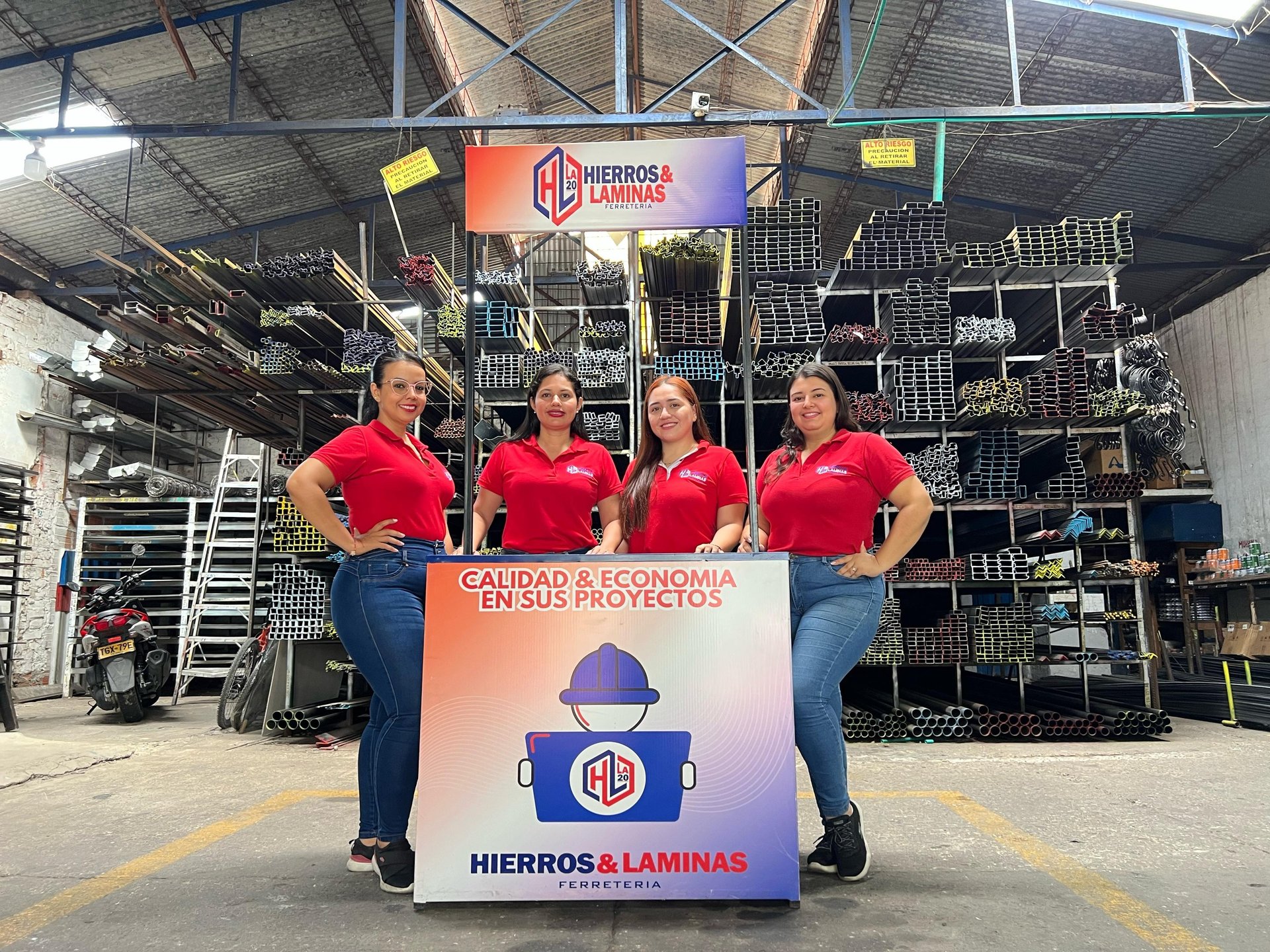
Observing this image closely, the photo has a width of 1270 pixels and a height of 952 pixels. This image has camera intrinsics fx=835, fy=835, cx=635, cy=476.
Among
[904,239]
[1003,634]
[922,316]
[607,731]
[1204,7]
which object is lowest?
[607,731]

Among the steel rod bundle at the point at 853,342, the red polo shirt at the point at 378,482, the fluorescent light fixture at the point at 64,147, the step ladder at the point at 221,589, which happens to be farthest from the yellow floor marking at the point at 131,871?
the fluorescent light fixture at the point at 64,147

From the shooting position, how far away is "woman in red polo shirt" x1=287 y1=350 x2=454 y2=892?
9.32 feet

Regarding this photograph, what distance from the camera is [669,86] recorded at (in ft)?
40.5

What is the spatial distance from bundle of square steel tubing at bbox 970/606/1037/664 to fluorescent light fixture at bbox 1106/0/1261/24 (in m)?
4.31

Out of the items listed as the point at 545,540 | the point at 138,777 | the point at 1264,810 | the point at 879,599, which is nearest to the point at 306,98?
the point at 138,777

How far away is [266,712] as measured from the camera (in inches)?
285

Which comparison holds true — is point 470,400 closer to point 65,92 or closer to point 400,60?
point 400,60

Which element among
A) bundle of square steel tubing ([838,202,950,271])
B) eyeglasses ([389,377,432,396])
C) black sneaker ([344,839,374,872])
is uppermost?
bundle of square steel tubing ([838,202,950,271])

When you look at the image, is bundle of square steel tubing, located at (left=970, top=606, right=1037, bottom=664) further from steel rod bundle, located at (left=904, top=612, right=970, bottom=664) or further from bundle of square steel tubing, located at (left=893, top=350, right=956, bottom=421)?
bundle of square steel tubing, located at (left=893, top=350, right=956, bottom=421)

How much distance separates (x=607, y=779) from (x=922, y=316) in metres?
5.89

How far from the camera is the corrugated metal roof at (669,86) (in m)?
7.88

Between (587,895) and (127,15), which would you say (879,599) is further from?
(127,15)

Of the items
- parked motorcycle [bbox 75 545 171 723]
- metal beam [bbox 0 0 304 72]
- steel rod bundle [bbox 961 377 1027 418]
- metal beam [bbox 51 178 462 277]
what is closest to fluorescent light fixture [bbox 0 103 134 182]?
metal beam [bbox 0 0 304 72]

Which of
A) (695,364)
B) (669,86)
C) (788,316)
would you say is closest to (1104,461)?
(788,316)
